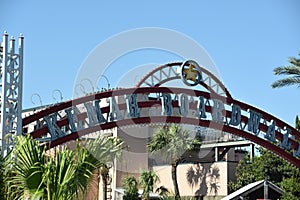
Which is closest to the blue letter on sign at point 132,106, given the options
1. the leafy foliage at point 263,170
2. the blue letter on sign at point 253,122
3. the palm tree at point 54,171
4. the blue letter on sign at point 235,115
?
the blue letter on sign at point 235,115

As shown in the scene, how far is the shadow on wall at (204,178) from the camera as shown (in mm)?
44094

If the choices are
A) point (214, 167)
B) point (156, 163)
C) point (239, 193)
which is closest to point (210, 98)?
point (239, 193)

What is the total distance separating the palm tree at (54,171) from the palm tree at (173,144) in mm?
33220

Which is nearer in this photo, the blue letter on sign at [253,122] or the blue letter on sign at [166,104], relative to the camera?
the blue letter on sign at [166,104]

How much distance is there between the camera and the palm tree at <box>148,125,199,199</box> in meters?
44.9

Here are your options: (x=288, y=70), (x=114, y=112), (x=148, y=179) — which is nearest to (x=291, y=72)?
(x=288, y=70)

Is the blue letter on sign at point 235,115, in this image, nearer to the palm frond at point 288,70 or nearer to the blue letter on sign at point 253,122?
the blue letter on sign at point 253,122

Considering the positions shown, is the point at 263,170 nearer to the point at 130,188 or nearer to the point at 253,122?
the point at 130,188

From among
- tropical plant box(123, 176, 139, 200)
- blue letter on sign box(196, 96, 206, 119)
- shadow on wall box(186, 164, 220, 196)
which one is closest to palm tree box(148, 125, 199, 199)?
shadow on wall box(186, 164, 220, 196)

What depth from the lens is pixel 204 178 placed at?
4462cm

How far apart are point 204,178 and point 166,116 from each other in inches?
770

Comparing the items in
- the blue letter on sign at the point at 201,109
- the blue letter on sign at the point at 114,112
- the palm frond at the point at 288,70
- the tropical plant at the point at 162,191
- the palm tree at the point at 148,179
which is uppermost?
the palm frond at the point at 288,70

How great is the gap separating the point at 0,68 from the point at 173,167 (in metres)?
26.2

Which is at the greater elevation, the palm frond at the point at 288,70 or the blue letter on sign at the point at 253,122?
the palm frond at the point at 288,70
